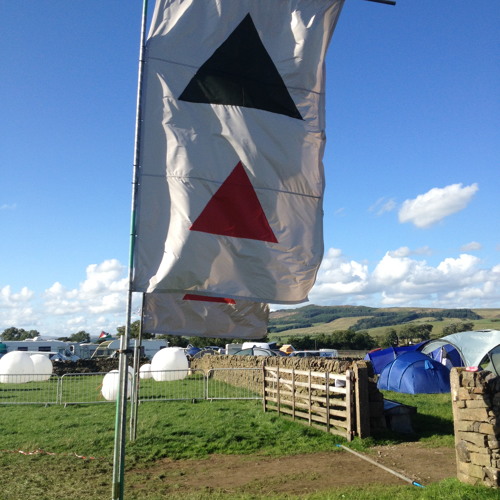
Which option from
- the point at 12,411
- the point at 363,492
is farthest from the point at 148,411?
the point at 363,492

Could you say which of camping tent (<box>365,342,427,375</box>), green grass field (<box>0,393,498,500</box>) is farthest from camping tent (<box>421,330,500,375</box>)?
green grass field (<box>0,393,498,500</box>)

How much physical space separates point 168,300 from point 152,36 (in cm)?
514

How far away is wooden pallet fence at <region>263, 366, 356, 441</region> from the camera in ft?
34.0

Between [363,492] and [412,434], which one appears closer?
[363,492]

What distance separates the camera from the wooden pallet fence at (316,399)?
34.0 ft

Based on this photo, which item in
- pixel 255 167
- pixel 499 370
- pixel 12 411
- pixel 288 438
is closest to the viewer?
pixel 255 167

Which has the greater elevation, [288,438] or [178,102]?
[178,102]

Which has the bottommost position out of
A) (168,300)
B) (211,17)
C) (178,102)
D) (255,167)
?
(168,300)

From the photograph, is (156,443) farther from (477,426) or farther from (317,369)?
(477,426)

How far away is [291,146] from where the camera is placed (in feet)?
19.0

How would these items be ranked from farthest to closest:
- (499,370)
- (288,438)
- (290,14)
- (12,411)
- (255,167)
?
(499,370), (12,411), (288,438), (290,14), (255,167)

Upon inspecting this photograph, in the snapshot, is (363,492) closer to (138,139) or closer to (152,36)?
(138,139)

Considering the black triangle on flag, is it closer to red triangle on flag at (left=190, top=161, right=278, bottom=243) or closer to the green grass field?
red triangle on flag at (left=190, top=161, right=278, bottom=243)

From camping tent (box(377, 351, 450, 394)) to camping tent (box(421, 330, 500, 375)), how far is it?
3.65 ft
